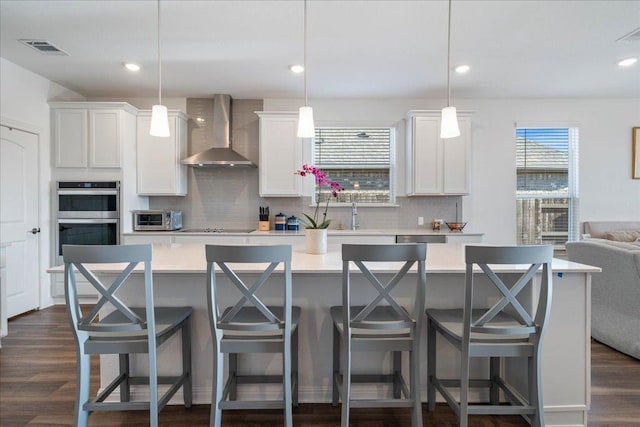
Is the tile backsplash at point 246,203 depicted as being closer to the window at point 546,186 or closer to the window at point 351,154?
the window at point 351,154

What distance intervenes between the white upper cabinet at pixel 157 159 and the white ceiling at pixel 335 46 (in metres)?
0.46

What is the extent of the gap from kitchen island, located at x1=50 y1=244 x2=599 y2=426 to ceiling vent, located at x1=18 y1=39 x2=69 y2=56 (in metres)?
2.55

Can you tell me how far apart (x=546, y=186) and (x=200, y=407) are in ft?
16.8

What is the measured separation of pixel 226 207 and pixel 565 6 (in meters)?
4.20

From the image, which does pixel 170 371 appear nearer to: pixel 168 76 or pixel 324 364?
pixel 324 364

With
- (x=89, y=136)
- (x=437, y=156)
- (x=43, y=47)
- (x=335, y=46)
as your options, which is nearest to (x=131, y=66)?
(x=43, y=47)

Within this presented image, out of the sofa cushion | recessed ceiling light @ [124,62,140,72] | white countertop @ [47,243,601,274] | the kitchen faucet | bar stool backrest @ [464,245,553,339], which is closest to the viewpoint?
bar stool backrest @ [464,245,553,339]

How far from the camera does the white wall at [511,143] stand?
5.05m

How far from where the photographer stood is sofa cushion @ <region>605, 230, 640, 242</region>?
4641mm

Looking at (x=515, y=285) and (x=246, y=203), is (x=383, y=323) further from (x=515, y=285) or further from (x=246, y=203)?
(x=246, y=203)

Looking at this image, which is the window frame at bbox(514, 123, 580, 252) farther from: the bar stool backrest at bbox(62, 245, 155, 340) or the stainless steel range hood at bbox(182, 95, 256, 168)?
the bar stool backrest at bbox(62, 245, 155, 340)

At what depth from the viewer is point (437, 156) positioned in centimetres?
468

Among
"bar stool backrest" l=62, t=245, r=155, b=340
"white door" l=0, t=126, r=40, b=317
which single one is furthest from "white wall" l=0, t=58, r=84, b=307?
"bar stool backrest" l=62, t=245, r=155, b=340

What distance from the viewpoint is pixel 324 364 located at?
230cm
